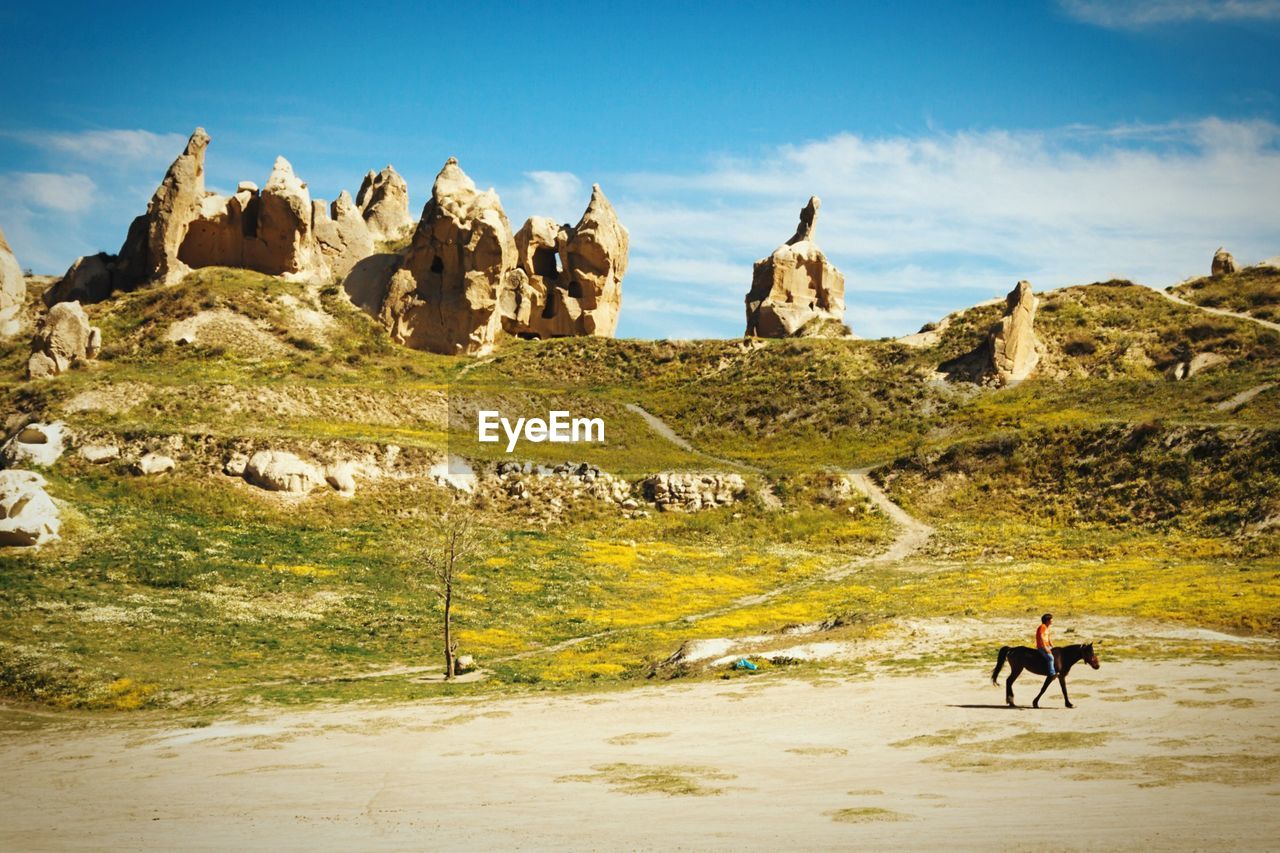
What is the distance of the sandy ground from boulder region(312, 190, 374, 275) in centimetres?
9316

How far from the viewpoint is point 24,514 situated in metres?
50.9

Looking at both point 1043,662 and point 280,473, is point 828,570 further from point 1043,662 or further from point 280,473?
point 1043,662

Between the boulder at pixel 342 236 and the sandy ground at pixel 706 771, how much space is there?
93164 millimetres

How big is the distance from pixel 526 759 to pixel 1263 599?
104ft

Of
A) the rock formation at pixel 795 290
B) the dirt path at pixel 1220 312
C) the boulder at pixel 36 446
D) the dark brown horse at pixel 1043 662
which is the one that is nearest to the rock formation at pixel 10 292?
the boulder at pixel 36 446

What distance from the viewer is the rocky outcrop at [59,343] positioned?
85.8 meters

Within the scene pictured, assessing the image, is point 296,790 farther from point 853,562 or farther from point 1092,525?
point 1092,525

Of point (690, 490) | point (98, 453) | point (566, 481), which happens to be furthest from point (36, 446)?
point (690, 490)

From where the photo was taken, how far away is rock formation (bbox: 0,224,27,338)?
102 metres

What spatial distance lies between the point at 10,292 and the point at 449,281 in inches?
1672

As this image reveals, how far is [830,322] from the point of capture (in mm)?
125688

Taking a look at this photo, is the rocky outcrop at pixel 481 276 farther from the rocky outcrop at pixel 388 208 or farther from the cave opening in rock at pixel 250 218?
the rocky outcrop at pixel 388 208

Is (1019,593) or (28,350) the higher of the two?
(28,350)

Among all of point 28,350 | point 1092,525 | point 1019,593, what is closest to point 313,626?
point 1019,593
